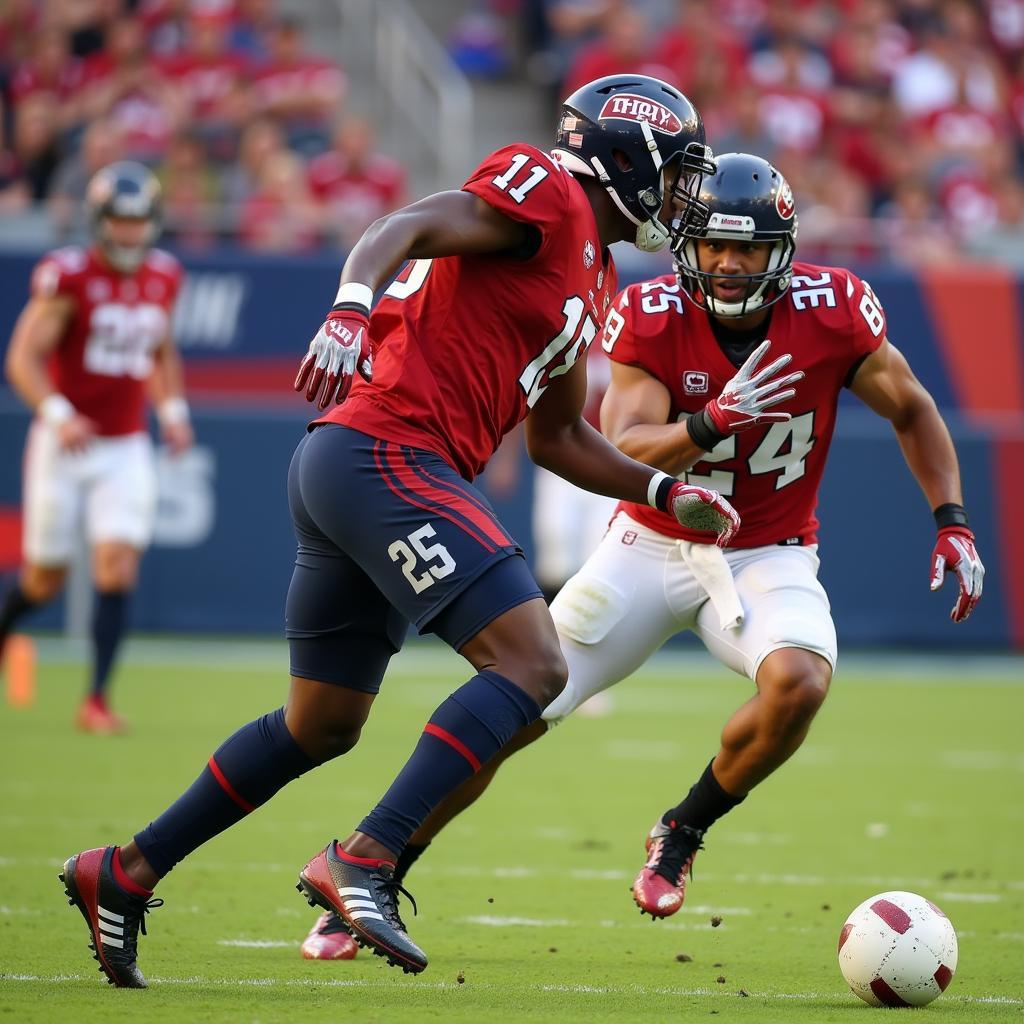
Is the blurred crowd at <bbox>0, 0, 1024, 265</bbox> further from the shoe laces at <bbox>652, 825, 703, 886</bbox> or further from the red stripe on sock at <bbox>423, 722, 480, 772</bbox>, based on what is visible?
the red stripe on sock at <bbox>423, 722, 480, 772</bbox>

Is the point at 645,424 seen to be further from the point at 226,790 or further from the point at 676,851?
the point at 226,790

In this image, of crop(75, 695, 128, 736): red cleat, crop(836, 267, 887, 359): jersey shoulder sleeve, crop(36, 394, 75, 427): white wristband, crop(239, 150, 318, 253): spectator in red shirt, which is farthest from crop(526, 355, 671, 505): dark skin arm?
crop(239, 150, 318, 253): spectator in red shirt

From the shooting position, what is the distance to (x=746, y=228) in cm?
482

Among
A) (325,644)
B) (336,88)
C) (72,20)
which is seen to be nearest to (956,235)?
(336,88)

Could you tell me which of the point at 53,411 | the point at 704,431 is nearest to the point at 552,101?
the point at 53,411

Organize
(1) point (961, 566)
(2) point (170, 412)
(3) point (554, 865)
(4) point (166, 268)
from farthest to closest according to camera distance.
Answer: (4) point (166, 268) < (2) point (170, 412) < (3) point (554, 865) < (1) point (961, 566)

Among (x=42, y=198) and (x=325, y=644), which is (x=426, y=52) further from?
(x=325, y=644)

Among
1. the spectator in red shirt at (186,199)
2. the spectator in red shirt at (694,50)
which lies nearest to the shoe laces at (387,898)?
the spectator in red shirt at (186,199)

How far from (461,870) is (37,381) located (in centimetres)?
366

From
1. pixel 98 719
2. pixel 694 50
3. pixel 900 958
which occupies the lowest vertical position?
pixel 98 719

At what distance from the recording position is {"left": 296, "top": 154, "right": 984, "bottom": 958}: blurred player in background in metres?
4.77

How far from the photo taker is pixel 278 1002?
3756 mm

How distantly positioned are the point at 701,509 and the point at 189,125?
10.3m

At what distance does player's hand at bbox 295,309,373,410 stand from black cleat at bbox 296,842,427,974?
36.3 inches
